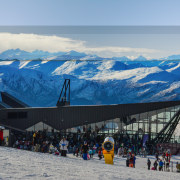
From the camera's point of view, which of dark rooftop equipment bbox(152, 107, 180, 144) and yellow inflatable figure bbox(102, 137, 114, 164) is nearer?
yellow inflatable figure bbox(102, 137, 114, 164)

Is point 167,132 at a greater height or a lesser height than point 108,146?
greater

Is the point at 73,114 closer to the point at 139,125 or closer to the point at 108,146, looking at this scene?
the point at 139,125

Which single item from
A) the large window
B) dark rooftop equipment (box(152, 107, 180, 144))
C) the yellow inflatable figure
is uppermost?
the large window

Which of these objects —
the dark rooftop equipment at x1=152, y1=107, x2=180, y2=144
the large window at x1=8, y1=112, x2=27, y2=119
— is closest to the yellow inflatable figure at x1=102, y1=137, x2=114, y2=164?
the dark rooftop equipment at x1=152, y1=107, x2=180, y2=144

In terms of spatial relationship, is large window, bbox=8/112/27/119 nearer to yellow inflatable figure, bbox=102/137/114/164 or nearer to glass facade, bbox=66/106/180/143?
glass facade, bbox=66/106/180/143

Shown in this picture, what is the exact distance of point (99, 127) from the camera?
1544 inches

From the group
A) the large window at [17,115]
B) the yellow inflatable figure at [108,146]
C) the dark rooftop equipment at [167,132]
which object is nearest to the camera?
the yellow inflatable figure at [108,146]

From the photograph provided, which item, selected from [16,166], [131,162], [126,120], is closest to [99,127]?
[126,120]

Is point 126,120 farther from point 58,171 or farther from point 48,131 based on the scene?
point 58,171

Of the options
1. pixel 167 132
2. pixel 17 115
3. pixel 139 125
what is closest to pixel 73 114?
pixel 17 115

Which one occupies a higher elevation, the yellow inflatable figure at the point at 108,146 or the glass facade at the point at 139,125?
the glass facade at the point at 139,125

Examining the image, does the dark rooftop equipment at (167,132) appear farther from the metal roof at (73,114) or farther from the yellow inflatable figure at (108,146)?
the yellow inflatable figure at (108,146)

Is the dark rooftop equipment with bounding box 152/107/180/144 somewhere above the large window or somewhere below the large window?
below

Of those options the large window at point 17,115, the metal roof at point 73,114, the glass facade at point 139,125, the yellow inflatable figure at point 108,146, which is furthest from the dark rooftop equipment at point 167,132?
the yellow inflatable figure at point 108,146
